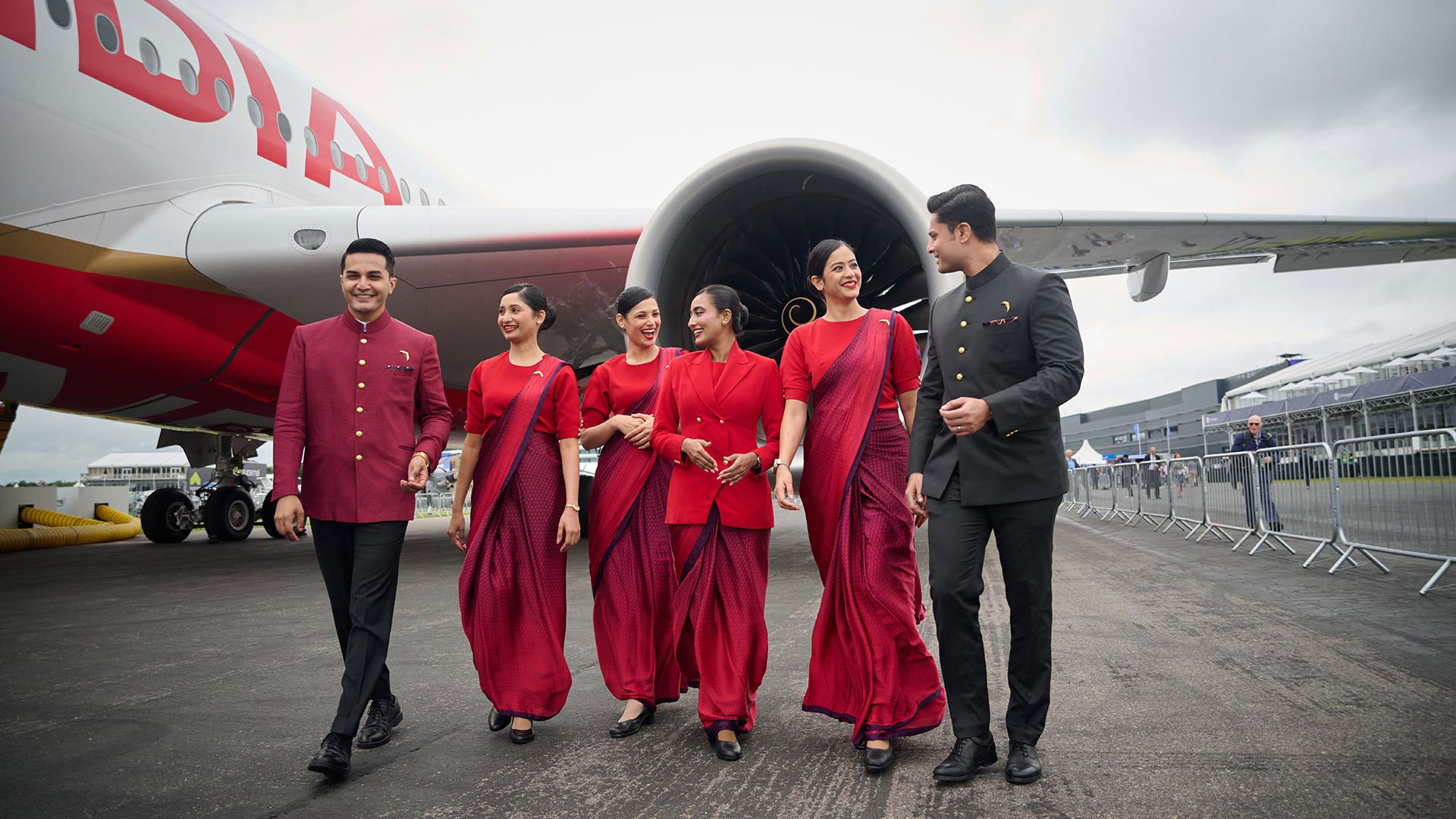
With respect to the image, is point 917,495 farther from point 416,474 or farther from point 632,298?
point 416,474

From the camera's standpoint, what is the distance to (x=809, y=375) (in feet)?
8.41

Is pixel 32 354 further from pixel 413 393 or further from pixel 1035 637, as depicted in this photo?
pixel 1035 637

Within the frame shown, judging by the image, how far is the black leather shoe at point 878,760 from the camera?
212 centimetres

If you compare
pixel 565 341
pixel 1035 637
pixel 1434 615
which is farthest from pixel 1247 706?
pixel 565 341

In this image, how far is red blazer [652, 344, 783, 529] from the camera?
2574 millimetres

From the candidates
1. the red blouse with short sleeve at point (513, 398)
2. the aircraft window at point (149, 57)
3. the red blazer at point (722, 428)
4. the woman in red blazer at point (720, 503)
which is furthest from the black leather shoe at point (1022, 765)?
the aircraft window at point (149, 57)

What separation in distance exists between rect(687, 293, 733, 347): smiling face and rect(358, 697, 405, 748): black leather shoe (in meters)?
1.46

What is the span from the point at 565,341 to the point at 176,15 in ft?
11.7

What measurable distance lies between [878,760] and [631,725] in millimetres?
796

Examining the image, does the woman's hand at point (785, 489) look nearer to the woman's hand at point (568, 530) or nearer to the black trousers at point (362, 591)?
the woman's hand at point (568, 530)

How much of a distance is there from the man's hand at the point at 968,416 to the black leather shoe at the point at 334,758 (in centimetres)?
175

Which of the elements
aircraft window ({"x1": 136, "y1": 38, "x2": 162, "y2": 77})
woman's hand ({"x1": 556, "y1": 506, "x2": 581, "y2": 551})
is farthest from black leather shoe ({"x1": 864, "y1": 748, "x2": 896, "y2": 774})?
aircraft window ({"x1": 136, "y1": 38, "x2": 162, "y2": 77})

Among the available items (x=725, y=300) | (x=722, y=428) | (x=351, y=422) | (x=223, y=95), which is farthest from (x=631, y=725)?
(x=223, y=95)

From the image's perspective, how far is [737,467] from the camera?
247cm
